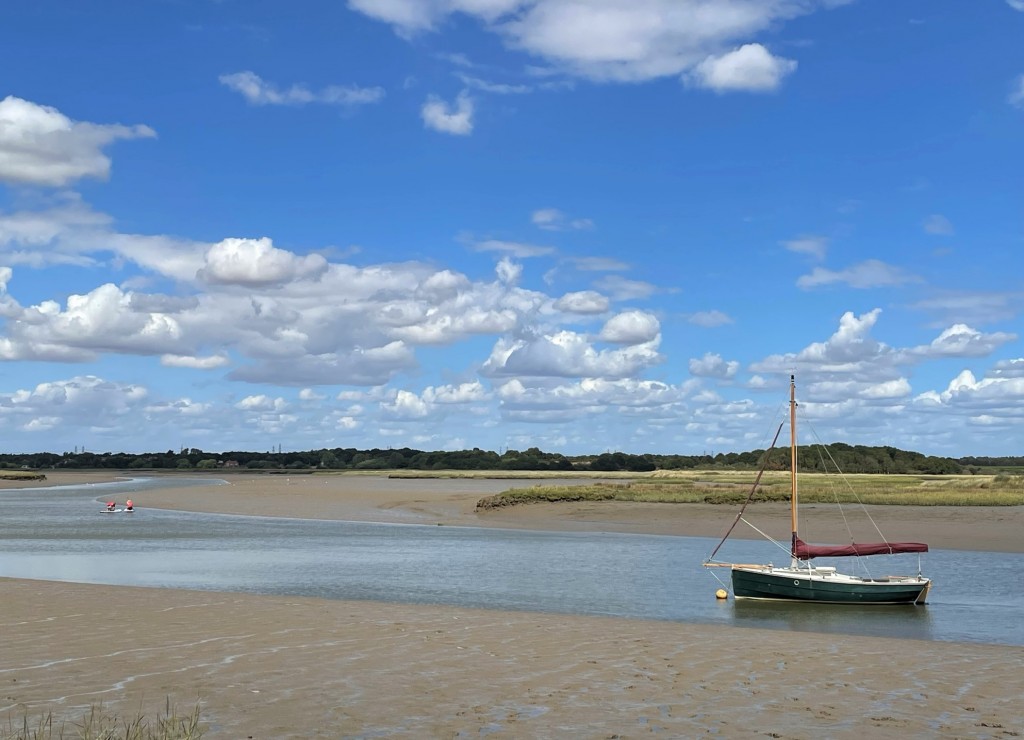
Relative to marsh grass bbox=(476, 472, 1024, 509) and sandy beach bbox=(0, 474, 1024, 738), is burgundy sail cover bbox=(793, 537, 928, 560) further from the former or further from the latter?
marsh grass bbox=(476, 472, 1024, 509)

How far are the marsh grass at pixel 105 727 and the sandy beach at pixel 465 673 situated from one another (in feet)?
0.90

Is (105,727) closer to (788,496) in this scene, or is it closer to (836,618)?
(836,618)

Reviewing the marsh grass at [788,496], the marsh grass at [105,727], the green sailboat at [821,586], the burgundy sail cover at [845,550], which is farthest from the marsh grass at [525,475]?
the marsh grass at [105,727]

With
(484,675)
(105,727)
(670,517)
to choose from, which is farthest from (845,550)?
(670,517)

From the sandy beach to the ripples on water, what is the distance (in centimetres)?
352

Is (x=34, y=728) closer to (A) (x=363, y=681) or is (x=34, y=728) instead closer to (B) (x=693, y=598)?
(A) (x=363, y=681)

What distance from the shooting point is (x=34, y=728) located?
33.7 ft

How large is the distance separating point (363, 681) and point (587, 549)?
28238 millimetres

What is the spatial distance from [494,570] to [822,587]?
36.5 ft

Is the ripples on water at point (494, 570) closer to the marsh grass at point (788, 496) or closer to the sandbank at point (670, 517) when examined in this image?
the sandbank at point (670, 517)

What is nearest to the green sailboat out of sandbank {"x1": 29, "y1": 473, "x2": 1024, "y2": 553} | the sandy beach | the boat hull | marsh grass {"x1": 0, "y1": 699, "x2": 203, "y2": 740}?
the boat hull

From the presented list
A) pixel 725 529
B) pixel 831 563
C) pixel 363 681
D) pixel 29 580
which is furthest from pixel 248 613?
pixel 725 529

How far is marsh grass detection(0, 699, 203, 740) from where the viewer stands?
8.98m

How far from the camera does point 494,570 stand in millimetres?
33156
